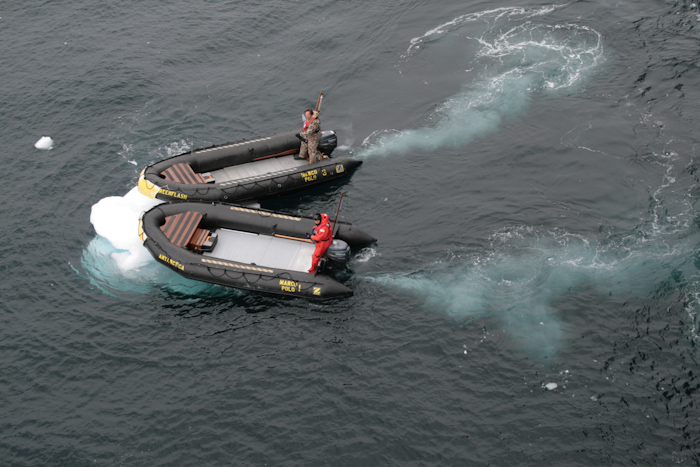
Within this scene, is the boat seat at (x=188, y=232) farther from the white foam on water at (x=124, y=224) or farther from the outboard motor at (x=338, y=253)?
the outboard motor at (x=338, y=253)

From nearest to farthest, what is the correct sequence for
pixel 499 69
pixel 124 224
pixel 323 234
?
pixel 323 234, pixel 124 224, pixel 499 69

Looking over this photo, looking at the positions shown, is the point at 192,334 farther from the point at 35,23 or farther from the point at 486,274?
the point at 35,23

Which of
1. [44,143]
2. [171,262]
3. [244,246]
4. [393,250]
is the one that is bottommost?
[393,250]

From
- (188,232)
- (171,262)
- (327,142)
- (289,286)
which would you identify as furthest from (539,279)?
(171,262)

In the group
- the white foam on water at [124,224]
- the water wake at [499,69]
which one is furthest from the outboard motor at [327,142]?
the white foam on water at [124,224]

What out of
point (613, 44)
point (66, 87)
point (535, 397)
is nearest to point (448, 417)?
point (535, 397)

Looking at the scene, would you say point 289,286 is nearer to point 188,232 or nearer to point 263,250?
point 263,250

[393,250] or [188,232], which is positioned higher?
[188,232]
